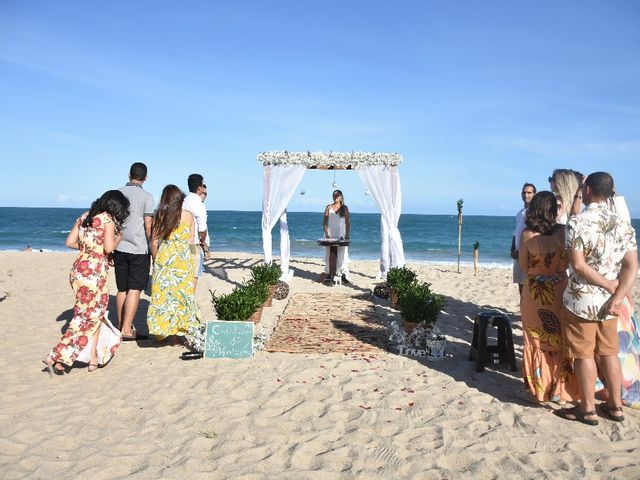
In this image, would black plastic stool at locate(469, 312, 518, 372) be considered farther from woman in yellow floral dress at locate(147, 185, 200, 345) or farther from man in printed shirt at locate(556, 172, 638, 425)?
woman in yellow floral dress at locate(147, 185, 200, 345)

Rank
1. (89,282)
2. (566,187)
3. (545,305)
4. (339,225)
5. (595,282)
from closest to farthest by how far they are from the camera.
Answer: (595,282) → (545,305) → (566,187) → (89,282) → (339,225)

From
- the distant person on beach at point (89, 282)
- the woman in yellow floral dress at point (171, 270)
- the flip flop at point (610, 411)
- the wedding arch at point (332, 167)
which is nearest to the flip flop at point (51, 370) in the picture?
the distant person on beach at point (89, 282)

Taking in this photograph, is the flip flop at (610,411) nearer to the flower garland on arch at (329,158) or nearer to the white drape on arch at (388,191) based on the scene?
the white drape on arch at (388,191)

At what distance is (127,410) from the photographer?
12.7 feet

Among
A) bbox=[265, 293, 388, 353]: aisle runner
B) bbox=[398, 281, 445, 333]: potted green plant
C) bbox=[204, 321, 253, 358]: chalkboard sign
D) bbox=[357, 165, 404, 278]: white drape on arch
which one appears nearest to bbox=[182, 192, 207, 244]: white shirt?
bbox=[265, 293, 388, 353]: aisle runner

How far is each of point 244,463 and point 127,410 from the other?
131cm

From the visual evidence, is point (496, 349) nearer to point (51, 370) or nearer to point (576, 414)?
point (576, 414)

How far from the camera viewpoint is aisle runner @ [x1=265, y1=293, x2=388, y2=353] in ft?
18.4

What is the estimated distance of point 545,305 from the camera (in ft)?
12.6

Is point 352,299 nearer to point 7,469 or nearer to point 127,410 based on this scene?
point 127,410

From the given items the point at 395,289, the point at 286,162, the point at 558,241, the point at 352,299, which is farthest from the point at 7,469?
the point at 286,162

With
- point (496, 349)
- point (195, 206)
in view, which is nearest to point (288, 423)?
point (496, 349)

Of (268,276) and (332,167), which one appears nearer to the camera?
(268,276)

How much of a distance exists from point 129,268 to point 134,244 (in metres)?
0.27
